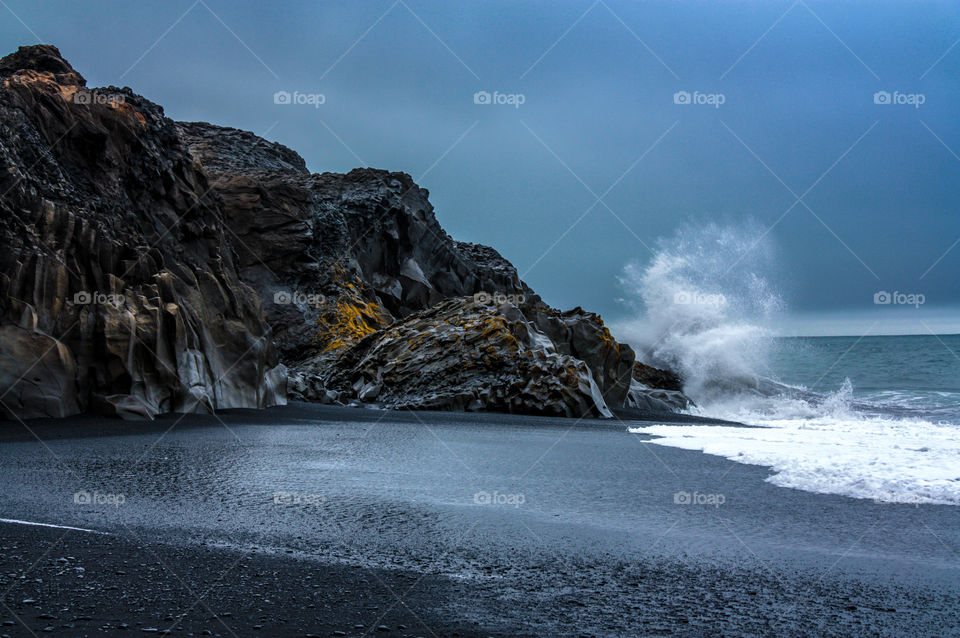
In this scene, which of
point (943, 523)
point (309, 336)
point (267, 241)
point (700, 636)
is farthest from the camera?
point (267, 241)

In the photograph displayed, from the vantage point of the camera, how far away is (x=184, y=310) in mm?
14602

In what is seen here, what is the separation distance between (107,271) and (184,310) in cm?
164

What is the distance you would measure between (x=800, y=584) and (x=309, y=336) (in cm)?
2803

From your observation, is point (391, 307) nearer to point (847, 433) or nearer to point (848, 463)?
point (847, 433)

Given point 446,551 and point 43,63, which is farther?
point 43,63

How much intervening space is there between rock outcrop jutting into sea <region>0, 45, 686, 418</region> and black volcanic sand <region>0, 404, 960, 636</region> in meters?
3.80

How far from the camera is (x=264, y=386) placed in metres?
16.8

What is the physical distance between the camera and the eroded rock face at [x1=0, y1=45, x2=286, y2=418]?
461 inches

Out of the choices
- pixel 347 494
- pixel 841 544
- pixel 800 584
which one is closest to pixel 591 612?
pixel 800 584

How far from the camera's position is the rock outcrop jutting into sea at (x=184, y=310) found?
12.1m

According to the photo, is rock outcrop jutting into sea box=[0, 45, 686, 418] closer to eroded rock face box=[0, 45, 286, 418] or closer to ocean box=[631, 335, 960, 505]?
eroded rock face box=[0, 45, 286, 418]

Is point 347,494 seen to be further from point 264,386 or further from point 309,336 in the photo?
point 309,336

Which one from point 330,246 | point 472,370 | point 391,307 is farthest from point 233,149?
point 472,370

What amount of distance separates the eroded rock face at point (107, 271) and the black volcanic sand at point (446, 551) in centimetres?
349
